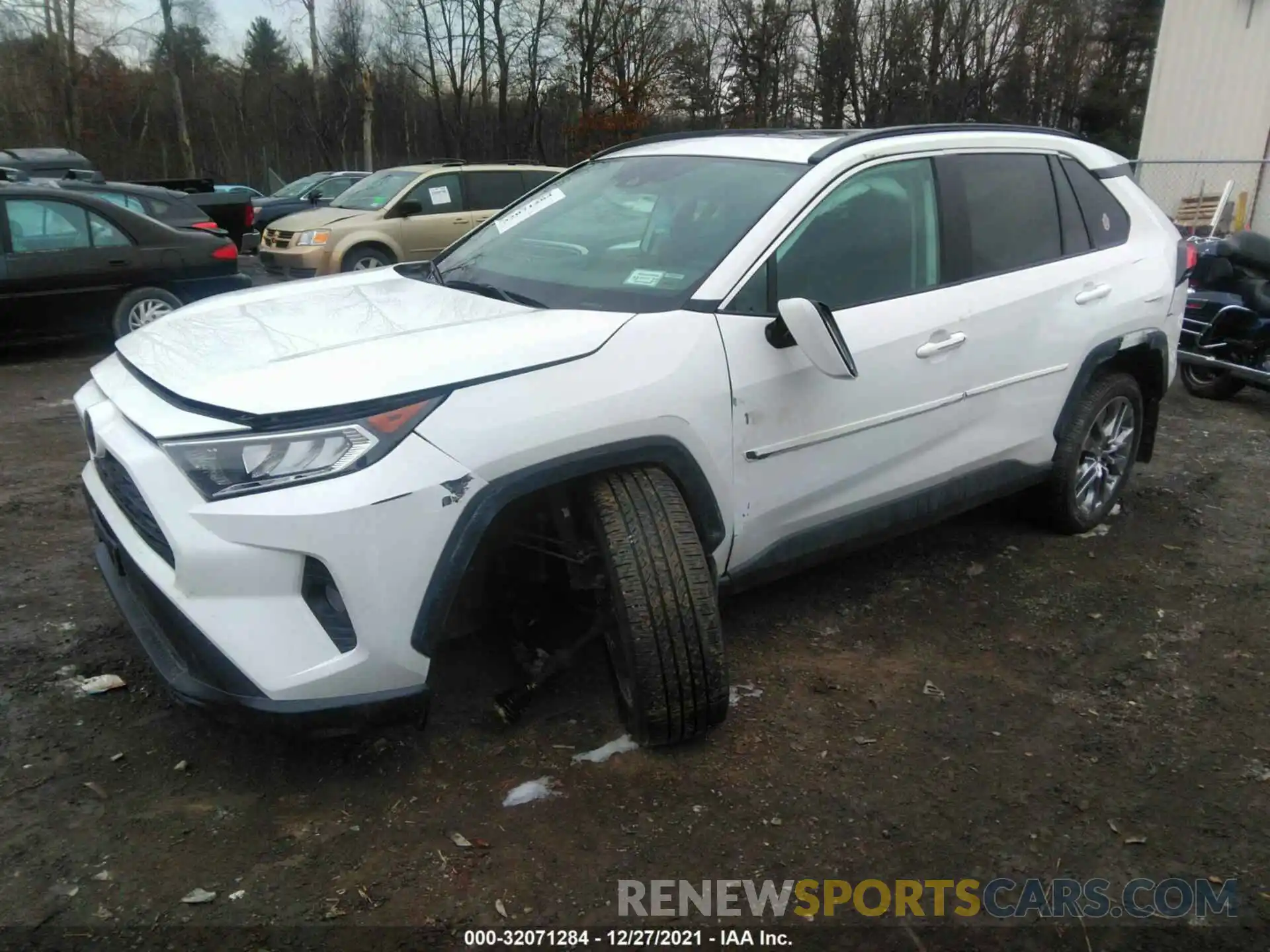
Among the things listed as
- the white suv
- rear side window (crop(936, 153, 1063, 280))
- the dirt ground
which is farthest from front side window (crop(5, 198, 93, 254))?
rear side window (crop(936, 153, 1063, 280))

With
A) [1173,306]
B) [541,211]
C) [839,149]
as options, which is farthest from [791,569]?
[1173,306]

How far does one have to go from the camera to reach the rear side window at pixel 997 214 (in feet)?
11.9

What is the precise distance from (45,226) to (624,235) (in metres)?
6.93

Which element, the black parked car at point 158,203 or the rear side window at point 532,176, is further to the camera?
the rear side window at point 532,176

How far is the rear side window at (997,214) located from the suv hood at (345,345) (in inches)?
60.4

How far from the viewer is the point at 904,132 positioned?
11.7 ft

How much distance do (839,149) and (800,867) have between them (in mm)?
2252

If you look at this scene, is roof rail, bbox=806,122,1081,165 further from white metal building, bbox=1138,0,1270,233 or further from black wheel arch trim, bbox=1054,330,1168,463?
white metal building, bbox=1138,0,1270,233

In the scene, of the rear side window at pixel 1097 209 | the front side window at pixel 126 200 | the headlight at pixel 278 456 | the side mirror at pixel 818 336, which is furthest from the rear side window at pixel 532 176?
the headlight at pixel 278 456

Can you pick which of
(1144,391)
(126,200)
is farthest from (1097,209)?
(126,200)

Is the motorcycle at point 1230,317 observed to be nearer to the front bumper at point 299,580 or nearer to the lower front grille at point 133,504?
the front bumper at point 299,580

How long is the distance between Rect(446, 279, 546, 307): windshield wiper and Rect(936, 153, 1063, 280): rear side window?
1545mm

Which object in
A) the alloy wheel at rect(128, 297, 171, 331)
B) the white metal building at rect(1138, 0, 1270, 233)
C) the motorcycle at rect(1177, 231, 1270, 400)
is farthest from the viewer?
the white metal building at rect(1138, 0, 1270, 233)

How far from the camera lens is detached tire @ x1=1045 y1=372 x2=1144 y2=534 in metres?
4.18
